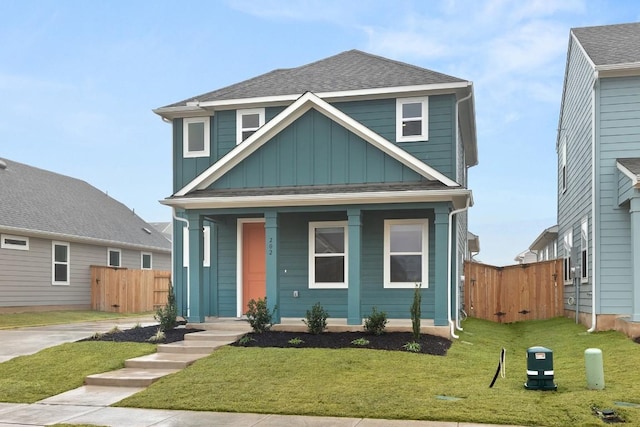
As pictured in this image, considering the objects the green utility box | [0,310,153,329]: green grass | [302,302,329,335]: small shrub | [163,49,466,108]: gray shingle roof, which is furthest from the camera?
[0,310,153,329]: green grass

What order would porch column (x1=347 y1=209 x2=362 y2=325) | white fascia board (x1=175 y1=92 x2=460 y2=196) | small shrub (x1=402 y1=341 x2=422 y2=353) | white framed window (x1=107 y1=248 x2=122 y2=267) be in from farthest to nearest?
white framed window (x1=107 y1=248 x2=122 y2=267), white fascia board (x1=175 y1=92 x2=460 y2=196), porch column (x1=347 y1=209 x2=362 y2=325), small shrub (x1=402 y1=341 x2=422 y2=353)

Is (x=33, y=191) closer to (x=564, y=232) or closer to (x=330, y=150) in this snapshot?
(x=330, y=150)

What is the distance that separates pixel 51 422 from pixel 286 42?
47.2ft

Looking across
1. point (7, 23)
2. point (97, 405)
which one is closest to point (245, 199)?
point (97, 405)

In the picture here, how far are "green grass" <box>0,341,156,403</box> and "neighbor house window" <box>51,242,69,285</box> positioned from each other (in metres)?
12.3

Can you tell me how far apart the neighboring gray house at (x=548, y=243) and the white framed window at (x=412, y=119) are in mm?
10842

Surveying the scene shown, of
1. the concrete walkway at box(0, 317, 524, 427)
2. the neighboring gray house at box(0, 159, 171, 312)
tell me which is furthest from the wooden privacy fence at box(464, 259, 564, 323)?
the neighboring gray house at box(0, 159, 171, 312)

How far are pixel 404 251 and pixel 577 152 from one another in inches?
253

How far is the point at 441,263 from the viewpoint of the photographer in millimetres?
13117

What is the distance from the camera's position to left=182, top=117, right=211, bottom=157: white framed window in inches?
656

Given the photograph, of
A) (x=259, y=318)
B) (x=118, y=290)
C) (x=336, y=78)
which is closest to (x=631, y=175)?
(x=336, y=78)

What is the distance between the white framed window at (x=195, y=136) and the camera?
16.7m

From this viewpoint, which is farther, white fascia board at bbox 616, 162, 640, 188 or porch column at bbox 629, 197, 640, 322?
porch column at bbox 629, 197, 640, 322

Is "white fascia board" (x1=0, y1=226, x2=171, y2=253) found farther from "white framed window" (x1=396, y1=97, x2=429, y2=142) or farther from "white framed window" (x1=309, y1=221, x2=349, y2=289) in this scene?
"white framed window" (x1=396, y1=97, x2=429, y2=142)
